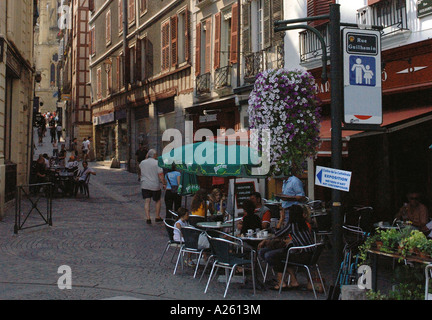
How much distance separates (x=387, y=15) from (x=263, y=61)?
17.5 feet

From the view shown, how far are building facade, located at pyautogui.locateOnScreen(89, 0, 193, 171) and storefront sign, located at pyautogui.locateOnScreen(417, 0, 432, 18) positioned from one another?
12.3m

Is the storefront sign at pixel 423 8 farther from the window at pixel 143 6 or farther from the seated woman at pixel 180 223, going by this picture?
the window at pixel 143 6

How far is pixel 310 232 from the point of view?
758 centimetres

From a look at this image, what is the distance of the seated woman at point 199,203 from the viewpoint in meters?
10.2

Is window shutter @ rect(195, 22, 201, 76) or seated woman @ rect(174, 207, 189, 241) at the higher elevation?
window shutter @ rect(195, 22, 201, 76)

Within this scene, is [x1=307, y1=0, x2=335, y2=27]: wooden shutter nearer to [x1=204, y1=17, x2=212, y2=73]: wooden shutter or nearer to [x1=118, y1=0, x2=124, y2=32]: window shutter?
[x1=204, y1=17, x2=212, y2=73]: wooden shutter

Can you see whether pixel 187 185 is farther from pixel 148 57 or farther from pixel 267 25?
pixel 148 57

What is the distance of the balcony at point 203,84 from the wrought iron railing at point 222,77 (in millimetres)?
693

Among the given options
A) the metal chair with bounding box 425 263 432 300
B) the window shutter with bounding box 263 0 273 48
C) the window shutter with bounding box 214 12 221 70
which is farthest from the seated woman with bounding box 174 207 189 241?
the window shutter with bounding box 214 12 221 70

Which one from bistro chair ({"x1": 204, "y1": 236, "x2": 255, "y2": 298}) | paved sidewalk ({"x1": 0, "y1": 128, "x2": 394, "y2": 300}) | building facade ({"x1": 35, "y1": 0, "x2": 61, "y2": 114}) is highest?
building facade ({"x1": 35, "y1": 0, "x2": 61, "y2": 114})

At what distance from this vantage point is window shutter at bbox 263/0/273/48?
618 inches

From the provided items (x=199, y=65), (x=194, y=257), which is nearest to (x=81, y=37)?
(x=199, y=65)

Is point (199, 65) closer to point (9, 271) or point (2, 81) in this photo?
point (2, 81)

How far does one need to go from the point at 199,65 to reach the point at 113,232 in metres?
9.77
